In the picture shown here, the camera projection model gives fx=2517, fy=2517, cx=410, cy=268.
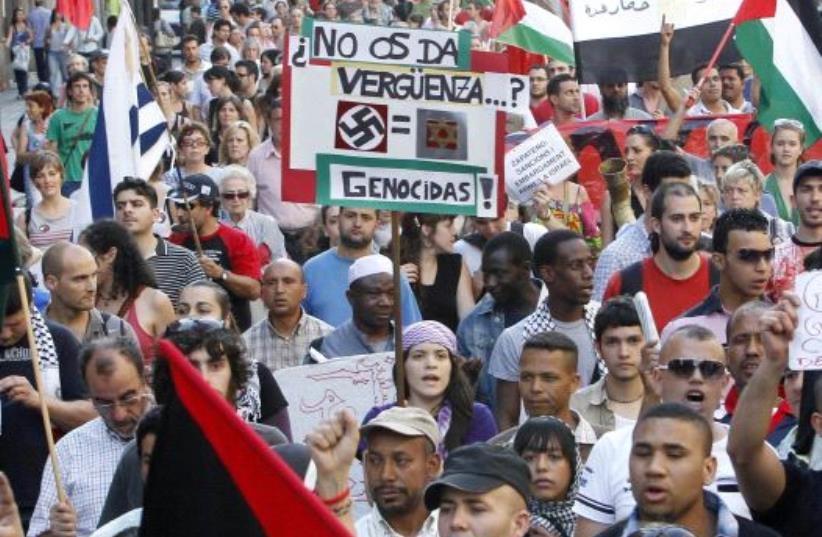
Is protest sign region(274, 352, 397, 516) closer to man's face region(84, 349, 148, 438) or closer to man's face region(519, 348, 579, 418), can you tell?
man's face region(519, 348, 579, 418)

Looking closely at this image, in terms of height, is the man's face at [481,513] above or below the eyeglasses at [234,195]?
below

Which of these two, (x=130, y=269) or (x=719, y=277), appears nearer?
(x=719, y=277)

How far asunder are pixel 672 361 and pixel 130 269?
3.50 meters

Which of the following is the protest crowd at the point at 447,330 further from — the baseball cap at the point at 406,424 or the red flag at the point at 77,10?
the red flag at the point at 77,10

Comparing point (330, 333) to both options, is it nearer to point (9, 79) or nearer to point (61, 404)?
point (61, 404)

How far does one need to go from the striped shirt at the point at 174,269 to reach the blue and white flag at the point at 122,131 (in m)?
0.79

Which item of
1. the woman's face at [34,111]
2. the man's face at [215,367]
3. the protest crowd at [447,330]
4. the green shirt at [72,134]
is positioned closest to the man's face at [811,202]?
the protest crowd at [447,330]

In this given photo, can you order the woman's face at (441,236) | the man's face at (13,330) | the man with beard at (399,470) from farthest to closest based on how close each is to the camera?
the woman's face at (441,236) → the man's face at (13,330) → the man with beard at (399,470)

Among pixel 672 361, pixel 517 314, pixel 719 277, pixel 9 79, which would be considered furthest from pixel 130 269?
pixel 9 79

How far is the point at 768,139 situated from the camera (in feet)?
47.0

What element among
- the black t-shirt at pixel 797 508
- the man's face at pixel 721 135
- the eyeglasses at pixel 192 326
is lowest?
the black t-shirt at pixel 797 508

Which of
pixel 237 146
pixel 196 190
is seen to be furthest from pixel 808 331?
pixel 237 146

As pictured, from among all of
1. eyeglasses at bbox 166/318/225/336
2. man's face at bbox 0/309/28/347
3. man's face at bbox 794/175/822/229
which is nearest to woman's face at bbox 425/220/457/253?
man's face at bbox 794/175/822/229

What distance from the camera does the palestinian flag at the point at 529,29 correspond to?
1688 cm
